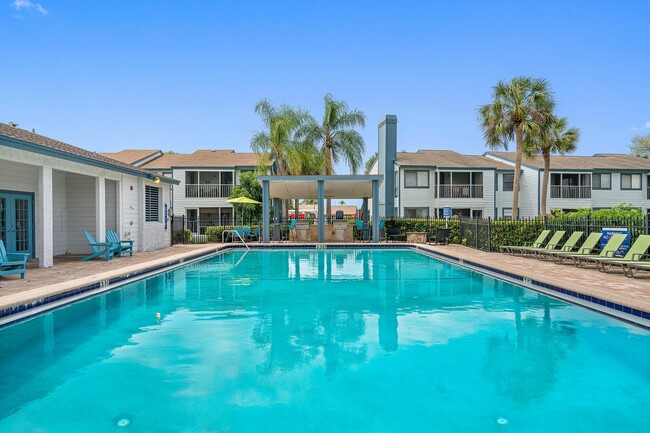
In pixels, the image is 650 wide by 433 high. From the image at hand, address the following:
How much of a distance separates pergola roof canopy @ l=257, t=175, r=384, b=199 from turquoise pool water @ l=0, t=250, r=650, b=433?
10714 mm

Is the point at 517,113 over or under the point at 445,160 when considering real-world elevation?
over

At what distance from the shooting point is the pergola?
62.0 ft

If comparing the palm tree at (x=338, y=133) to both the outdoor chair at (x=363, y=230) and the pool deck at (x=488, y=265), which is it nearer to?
the outdoor chair at (x=363, y=230)

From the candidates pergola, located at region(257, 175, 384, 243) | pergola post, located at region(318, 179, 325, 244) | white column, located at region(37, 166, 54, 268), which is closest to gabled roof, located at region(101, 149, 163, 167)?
pergola, located at region(257, 175, 384, 243)

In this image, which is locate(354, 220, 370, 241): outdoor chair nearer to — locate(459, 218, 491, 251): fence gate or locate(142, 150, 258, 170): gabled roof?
locate(459, 218, 491, 251): fence gate

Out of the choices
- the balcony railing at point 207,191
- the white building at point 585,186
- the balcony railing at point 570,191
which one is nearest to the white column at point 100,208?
the balcony railing at point 207,191

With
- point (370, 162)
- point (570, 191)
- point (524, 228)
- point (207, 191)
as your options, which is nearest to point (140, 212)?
point (524, 228)

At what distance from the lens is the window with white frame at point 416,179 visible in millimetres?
29391

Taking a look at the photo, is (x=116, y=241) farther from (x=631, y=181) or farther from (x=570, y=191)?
(x=631, y=181)

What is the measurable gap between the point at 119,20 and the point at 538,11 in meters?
16.9

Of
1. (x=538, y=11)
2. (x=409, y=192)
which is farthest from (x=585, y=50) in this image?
(x=409, y=192)

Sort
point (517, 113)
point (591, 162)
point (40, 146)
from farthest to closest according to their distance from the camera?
point (591, 162) → point (517, 113) → point (40, 146)

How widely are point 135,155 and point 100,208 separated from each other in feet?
76.5

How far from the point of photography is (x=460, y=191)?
1185 inches
